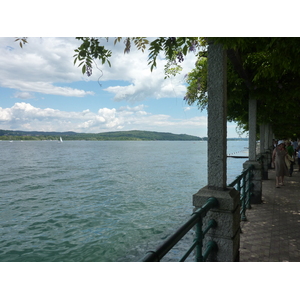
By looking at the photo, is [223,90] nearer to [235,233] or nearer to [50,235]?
[235,233]

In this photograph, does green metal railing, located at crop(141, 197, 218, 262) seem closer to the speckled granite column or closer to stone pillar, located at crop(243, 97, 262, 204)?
the speckled granite column

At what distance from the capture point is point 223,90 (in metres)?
3.42

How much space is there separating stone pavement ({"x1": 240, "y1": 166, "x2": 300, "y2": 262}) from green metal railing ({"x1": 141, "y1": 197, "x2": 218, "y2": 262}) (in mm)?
1526

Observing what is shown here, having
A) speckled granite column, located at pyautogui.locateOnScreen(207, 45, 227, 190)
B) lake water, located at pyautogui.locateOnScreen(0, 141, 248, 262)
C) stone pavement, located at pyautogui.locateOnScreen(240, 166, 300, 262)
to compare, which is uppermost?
speckled granite column, located at pyautogui.locateOnScreen(207, 45, 227, 190)

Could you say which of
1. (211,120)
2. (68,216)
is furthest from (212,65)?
(68,216)

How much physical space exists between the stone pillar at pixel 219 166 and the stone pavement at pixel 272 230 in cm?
127

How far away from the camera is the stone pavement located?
4629 mm

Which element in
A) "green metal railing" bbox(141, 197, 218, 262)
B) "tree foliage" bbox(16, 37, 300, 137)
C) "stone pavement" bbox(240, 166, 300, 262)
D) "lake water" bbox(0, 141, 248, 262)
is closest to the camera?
"green metal railing" bbox(141, 197, 218, 262)

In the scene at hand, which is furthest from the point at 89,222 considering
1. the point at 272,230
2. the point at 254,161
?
the point at 272,230

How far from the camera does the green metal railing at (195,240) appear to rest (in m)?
1.87

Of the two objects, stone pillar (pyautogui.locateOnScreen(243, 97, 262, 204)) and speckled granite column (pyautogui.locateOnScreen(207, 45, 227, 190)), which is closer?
speckled granite column (pyautogui.locateOnScreen(207, 45, 227, 190))

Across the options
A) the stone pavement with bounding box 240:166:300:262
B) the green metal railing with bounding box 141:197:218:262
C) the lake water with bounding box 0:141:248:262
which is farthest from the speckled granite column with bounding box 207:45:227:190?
the lake water with bounding box 0:141:248:262

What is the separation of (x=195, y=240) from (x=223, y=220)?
31.4 inches

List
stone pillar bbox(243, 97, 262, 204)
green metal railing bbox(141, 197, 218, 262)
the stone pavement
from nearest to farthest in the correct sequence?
green metal railing bbox(141, 197, 218, 262)
the stone pavement
stone pillar bbox(243, 97, 262, 204)
